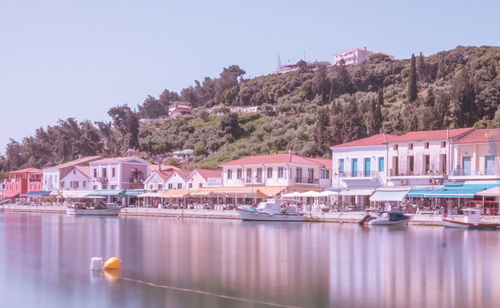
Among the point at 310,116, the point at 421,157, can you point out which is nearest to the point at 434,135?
the point at 421,157

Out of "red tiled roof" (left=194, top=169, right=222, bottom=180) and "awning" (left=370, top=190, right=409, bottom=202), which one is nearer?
"awning" (left=370, top=190, right=409, bottom=202)

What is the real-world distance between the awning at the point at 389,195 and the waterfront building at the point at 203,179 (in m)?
21.2

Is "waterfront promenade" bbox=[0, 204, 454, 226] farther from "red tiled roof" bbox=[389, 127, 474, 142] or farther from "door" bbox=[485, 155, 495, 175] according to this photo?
"red tiled roof" bbox=[389, 127, 474, 142]

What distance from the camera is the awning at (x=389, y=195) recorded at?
48562 millimetres

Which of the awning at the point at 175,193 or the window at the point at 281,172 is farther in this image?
the awning at the point at 175,193

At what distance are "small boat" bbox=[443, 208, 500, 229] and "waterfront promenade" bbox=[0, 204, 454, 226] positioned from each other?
3.77ft

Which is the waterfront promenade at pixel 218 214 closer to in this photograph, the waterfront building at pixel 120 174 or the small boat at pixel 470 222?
the small boat at pixel 470 222

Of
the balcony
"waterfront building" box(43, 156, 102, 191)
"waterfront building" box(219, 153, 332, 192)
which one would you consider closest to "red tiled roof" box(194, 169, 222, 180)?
"waterfront building" box(219, 153, 332, 192)

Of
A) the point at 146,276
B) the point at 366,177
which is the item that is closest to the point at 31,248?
the point at 146,276

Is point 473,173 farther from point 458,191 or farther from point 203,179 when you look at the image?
point 203,179

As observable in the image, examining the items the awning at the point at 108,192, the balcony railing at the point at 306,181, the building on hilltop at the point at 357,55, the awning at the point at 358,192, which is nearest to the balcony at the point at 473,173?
the awning at the point at 358,192

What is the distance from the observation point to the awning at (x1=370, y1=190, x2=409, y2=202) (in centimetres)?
4856

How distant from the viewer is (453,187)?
1823 inches

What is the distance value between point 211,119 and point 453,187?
83183 mm
